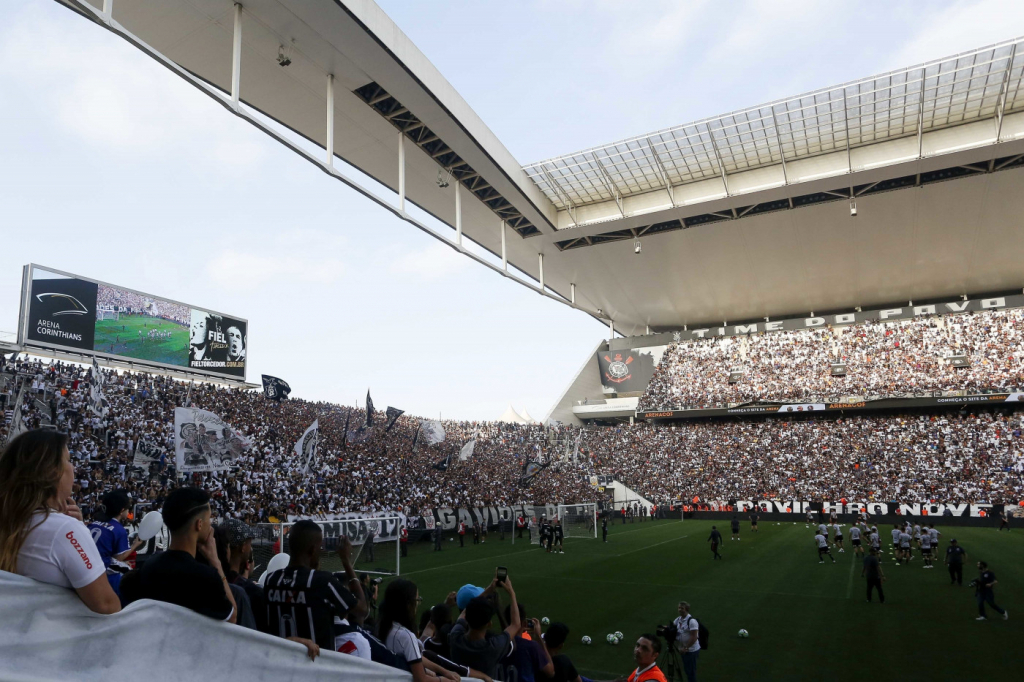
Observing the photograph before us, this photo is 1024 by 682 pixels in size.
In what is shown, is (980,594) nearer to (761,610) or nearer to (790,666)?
(761,610)

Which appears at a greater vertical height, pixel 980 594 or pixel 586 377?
pixel 586 377

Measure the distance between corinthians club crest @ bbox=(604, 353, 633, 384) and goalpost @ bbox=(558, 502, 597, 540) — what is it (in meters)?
30.1

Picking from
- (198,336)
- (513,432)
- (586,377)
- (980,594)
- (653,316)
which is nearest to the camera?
(980,594)

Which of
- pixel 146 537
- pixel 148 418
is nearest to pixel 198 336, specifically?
pixel 148 418

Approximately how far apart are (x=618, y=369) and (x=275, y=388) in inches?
1493

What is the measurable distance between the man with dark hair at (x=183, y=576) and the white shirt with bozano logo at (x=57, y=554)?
292mm

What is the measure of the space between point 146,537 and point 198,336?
135 feet

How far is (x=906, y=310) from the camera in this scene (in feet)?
189

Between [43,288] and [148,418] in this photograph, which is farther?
[43,288]

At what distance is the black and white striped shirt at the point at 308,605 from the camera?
12.9 feet

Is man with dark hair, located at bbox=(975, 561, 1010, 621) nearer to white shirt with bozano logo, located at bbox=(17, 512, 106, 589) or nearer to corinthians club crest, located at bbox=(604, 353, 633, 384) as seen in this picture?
white shirt with bozano logo, located at bbox=(17, 512, 106, 589)

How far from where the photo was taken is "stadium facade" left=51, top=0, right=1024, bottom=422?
2367 centimetres

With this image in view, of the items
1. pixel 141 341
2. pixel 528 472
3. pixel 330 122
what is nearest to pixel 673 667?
pixel 330 122

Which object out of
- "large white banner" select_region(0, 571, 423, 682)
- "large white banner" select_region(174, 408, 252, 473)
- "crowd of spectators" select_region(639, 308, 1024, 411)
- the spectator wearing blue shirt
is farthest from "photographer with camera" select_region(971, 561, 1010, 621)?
"crowd of spectators" select_region(639, 308, 1024, 411)
